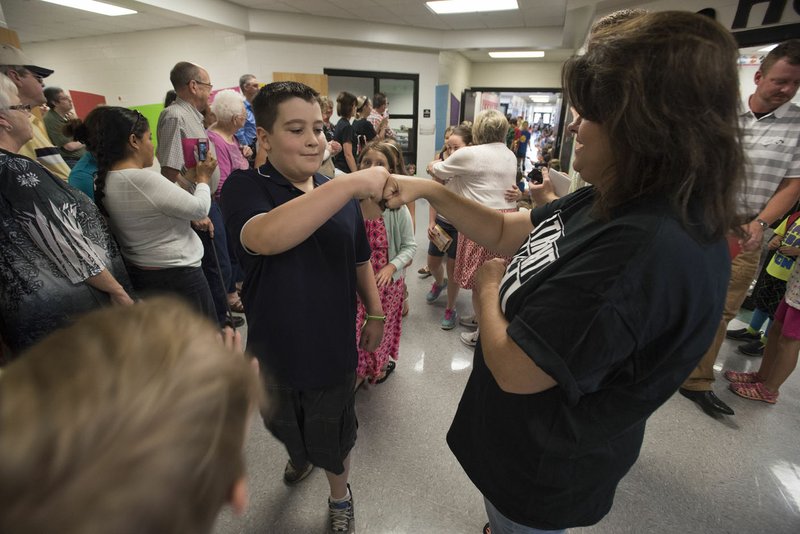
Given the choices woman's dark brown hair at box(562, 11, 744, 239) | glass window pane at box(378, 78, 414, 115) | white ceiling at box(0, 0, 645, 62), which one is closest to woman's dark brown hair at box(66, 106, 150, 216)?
woman's dark brown hair at box(562, 11, 744, 239)

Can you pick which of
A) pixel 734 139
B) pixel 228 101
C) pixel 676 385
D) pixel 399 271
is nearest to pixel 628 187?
pixel 734 139

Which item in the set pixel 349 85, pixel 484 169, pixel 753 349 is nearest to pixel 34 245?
pixel 484 169

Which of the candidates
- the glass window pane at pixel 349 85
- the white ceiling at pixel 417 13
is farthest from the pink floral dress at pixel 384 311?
the glass window pane at pixel 349 85

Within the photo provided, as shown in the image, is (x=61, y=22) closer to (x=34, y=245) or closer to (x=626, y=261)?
(x=34, y=245)

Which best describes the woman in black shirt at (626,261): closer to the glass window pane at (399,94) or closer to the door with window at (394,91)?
the door with window at (394,91)

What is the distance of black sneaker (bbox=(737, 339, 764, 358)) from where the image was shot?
268 centimetres

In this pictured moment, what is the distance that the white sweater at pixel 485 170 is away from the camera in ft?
8.34

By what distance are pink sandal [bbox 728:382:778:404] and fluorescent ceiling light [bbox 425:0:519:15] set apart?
597cm

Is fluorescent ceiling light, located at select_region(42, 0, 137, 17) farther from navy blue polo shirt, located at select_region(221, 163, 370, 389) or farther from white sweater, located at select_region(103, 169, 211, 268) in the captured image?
navy blue polo shirt, located at select_region(221, 163, 370, 389)

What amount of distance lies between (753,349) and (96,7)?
8.49m

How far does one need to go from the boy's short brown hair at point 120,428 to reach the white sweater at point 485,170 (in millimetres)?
2406

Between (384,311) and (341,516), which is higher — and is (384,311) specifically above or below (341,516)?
above

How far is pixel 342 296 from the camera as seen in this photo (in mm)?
1163

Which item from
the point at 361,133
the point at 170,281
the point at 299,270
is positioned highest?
the point at 361,133
